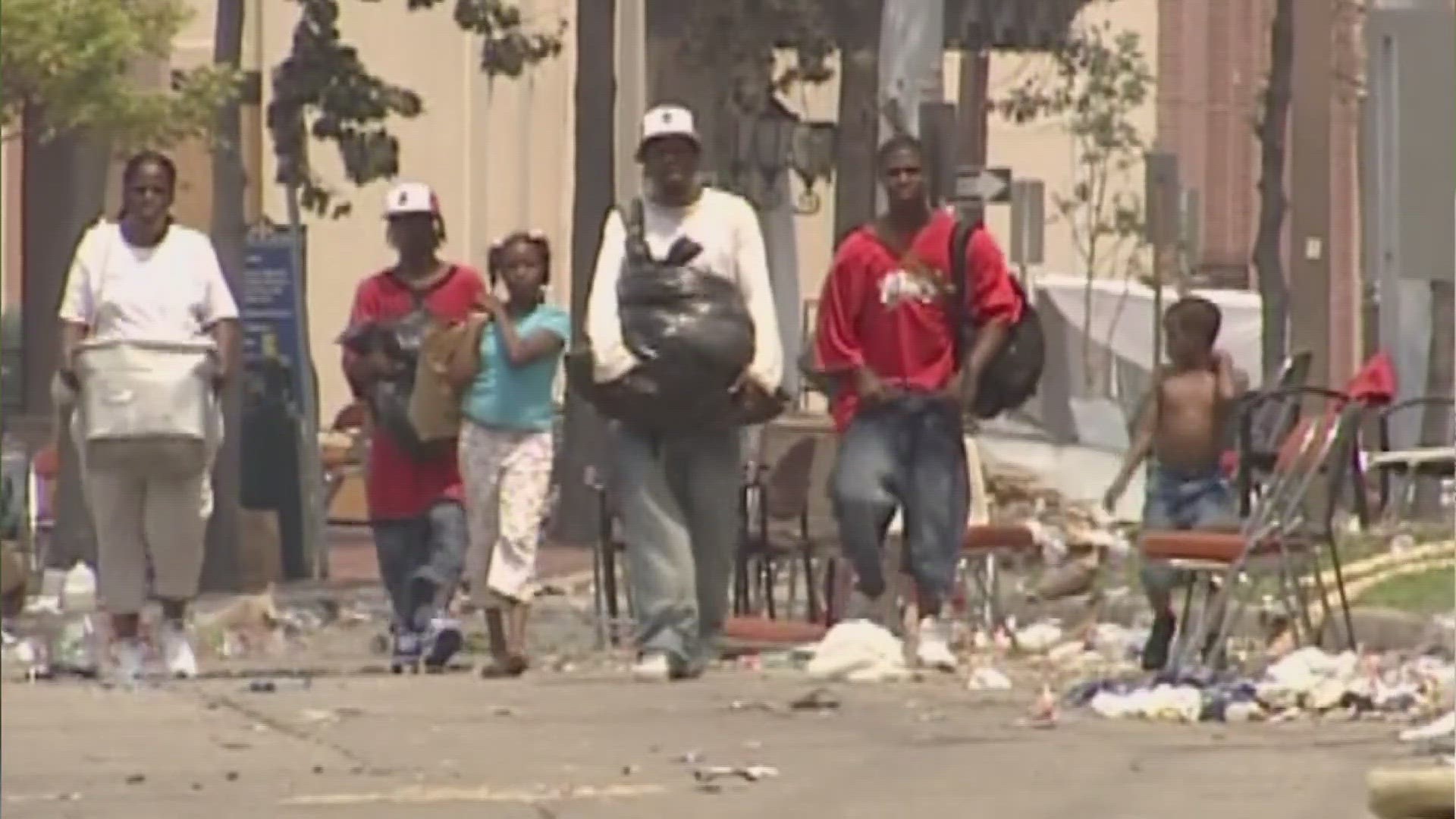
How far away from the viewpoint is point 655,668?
1387cm

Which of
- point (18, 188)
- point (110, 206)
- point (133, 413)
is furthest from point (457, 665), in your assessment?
point (18, 188)

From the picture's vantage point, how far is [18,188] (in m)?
24.8

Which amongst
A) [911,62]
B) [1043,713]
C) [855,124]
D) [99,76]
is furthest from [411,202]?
[855,124]

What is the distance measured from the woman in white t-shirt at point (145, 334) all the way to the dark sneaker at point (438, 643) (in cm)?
96

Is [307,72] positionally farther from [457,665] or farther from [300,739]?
[300,739]

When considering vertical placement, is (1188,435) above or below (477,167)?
below

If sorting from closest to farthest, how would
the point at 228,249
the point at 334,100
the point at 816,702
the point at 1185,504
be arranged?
the point at 816,702, the point at 1185,504, the point at 228,249, the point at 334,100

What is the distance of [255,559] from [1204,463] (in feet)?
30.1

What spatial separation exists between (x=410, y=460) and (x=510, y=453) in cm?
56

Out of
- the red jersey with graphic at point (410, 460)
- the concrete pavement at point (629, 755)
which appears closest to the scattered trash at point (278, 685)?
the concrete pavement at point (629, 755)

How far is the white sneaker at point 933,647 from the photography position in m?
14.0

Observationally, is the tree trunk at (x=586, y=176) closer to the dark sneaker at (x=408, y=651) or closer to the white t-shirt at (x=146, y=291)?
the dark sneaker at (x=408, y=651)

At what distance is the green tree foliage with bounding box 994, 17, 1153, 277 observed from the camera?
42.4 m

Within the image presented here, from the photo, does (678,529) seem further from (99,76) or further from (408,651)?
(99,76)
